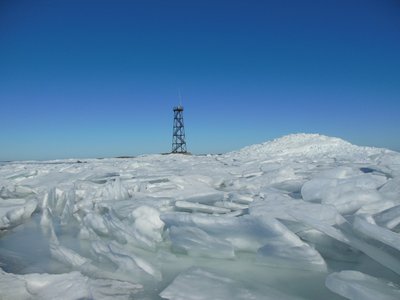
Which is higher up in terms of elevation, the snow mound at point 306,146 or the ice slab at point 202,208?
the snow mound at point 306,146

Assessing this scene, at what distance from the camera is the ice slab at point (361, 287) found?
989 millimetres

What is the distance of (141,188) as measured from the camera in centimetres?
310

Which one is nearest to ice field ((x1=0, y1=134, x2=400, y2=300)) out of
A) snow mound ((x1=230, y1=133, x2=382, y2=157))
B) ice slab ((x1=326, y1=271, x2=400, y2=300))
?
ice slab ((x1=326, y1=271, x2=400, y2=300))

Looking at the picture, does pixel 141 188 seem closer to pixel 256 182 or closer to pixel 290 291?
pixel 256 182

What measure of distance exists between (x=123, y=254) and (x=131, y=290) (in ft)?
0.81

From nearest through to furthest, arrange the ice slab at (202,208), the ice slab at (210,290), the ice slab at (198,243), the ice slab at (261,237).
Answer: the ice slab at (210,290) → the ice slab at (261,237) → the ice slab at (198,243) → the ice slab at (202,208)

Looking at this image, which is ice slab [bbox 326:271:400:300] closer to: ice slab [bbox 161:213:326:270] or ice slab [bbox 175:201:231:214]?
ice slab [bbox 161:213:326:270]

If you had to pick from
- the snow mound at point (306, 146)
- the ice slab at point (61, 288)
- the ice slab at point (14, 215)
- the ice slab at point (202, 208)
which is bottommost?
the ice slab at point (61, 288)

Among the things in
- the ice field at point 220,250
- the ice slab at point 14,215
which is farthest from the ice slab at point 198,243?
the ice slab at point 14,215

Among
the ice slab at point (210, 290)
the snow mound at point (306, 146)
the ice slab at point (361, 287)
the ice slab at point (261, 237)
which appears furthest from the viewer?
the snow mound at point (306, 146)

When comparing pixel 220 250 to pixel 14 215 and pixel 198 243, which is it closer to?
pixel 198 243

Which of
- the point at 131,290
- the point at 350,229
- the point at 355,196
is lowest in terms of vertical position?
the point at 131,290

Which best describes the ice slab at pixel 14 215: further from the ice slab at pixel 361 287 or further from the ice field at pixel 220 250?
the ice slab at pixel 361 287

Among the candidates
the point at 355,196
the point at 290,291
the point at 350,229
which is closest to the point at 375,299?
the point at 290,291
